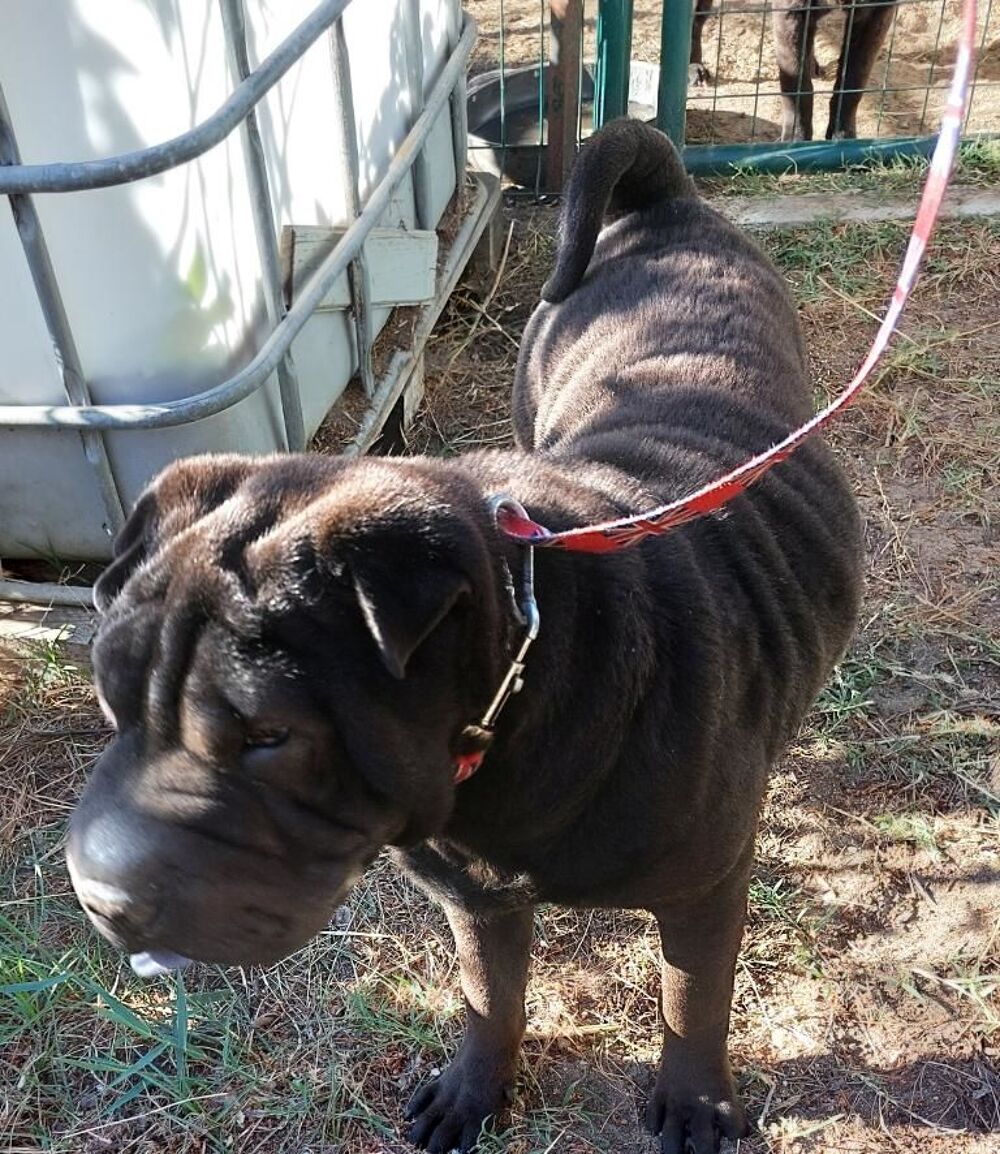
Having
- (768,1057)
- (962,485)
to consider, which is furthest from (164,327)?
(962,485)

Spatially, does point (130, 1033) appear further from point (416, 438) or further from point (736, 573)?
point (416, 438)

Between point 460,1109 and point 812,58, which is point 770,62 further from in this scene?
point 460,1109

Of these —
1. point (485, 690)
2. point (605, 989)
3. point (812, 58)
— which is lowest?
point (605, 989)

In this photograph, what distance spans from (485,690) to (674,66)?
14.1 ft

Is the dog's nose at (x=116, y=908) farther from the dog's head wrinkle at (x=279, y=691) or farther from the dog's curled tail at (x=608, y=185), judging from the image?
the dog's curled tail at (x=608, y=185)

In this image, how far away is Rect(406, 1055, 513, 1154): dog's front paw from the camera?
2.24 m

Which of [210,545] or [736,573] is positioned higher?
[210,545]

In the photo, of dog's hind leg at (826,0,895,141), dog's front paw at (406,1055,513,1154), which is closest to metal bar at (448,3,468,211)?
dog's hind leg at (826,0,895,141)

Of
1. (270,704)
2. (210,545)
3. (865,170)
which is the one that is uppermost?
(210,545)

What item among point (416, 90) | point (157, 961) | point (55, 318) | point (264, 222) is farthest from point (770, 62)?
point (157, 961)

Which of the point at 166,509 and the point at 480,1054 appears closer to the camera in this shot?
the point at 166,509

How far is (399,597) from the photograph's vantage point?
1268 mm

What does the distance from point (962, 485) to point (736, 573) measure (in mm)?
1996

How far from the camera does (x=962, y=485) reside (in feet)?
12.0
